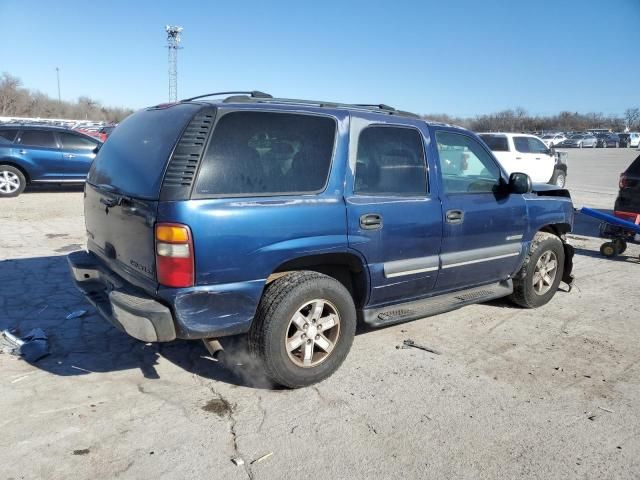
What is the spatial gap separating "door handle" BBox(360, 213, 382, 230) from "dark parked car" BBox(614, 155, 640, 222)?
5974 mm

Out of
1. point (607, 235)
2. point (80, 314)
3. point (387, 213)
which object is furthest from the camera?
point (607, 235)

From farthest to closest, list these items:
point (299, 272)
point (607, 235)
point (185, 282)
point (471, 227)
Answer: point (607, 235) < point (471, 227) < point (299, 272) < point (185, 282)

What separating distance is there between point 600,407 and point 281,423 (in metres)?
2.11

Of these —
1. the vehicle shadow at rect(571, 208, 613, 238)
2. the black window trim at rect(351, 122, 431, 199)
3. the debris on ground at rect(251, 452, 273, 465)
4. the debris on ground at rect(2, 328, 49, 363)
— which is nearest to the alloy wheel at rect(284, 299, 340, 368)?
the debris on ground at rect(251, 452, 273, 465)

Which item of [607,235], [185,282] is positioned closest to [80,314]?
[185,282]

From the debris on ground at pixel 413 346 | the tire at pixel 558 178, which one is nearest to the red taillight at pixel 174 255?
the debris on ground at pixel 413 346

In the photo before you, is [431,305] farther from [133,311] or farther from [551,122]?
[551,122]

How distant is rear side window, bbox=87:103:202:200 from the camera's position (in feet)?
10.1

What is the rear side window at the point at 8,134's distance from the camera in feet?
37.3

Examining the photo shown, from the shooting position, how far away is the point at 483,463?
2752 mm

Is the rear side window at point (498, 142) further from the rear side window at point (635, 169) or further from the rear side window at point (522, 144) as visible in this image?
the rear side window at point (635, 169)

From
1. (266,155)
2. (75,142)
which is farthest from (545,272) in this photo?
(75,142)

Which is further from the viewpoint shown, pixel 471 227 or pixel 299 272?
pixel 471 227

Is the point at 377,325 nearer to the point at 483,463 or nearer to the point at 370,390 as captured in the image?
the point at 370,390
